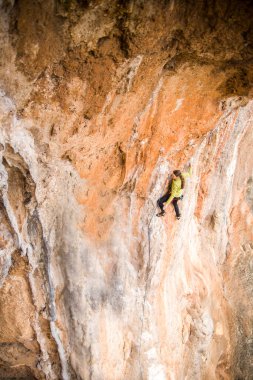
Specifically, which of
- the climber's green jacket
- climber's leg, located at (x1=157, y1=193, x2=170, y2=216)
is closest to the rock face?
climber's leg, located at (x1=157, y1=193, x2=170, y2=216)

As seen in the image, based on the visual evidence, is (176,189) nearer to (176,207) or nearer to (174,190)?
(174,190)

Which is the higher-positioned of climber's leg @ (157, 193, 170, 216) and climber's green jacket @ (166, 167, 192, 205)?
climber's green jacket @ (166, 167, 192, 205)

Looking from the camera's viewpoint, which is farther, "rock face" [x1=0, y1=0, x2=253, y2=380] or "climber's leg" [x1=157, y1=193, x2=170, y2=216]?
"climber's leg" [x1=157, y1=193, x2=170, y2=216]

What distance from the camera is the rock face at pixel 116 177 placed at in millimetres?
3553

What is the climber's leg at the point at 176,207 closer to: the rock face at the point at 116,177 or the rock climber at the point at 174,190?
the rock climber at the point at 174,190

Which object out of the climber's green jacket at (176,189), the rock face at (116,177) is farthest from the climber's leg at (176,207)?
the rock face at (116,177)

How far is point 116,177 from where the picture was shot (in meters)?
5.09

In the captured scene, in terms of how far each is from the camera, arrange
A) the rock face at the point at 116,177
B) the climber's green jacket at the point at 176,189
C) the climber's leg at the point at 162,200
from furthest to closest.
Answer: the climber's leg at the point at 162,200
the climber's green jacket at the point at 176,189
the rock face at the point at 116,177

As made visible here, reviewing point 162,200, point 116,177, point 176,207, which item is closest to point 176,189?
point 162,200

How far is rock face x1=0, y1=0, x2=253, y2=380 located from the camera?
11.7 ft

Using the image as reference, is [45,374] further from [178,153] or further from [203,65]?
[203,65]

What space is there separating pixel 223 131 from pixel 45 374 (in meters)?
5.77

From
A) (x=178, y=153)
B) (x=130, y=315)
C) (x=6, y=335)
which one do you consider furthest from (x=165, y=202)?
(x=6, y=335)

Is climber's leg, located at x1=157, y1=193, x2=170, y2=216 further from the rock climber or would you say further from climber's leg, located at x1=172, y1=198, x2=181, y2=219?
climber's leg, located at x1=172, y1=198, x2=181, y2=219
